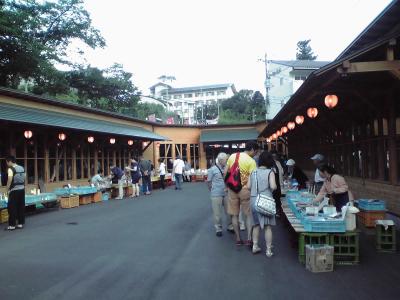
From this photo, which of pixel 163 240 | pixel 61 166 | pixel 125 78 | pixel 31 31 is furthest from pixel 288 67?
pixel 163 240

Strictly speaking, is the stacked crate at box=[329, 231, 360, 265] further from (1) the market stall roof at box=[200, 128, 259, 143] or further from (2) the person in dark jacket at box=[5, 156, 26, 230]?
(1) the market stall roof at box=[200, 128, 259, 143]

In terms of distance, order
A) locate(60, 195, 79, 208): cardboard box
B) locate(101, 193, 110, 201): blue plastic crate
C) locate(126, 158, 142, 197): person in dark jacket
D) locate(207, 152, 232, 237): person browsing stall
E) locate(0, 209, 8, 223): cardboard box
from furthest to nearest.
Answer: locate(126, 158, 142, 197): person in dark jacket < locate(101, 193, 110, 201): blue plastic crate < locate(60, 195, 79, 208): cardboard box < locate(0, 209, 8, 223): cardboard box < locate(207, 152, 232, 237): person browsing stall

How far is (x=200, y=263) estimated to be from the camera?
19.7 ft

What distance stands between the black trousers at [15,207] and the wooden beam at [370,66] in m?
7.89

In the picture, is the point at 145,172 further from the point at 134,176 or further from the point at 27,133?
the point at 27,133

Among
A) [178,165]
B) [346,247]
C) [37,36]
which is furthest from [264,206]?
[37,36]

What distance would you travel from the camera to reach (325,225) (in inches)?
228

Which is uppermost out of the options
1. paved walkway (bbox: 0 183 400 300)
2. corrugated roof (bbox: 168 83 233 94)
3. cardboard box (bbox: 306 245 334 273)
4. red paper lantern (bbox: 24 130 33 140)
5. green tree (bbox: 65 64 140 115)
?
corrugated roof (bbox: 168 83 233 94)

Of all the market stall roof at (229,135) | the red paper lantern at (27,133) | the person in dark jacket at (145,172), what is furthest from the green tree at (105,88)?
the red paper lantern at (27,133)

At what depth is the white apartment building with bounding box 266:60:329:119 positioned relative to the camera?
47750 millimetres

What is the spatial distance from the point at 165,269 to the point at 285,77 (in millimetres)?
46548

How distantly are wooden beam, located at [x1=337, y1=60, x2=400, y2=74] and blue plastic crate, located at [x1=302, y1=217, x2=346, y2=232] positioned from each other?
2250mm

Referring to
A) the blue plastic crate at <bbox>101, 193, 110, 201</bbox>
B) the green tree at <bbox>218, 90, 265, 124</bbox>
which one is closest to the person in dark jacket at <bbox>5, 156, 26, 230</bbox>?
the blue plastic crate at <bbox>101, 193, 110, 201</bbox>

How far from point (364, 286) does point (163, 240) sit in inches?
161
